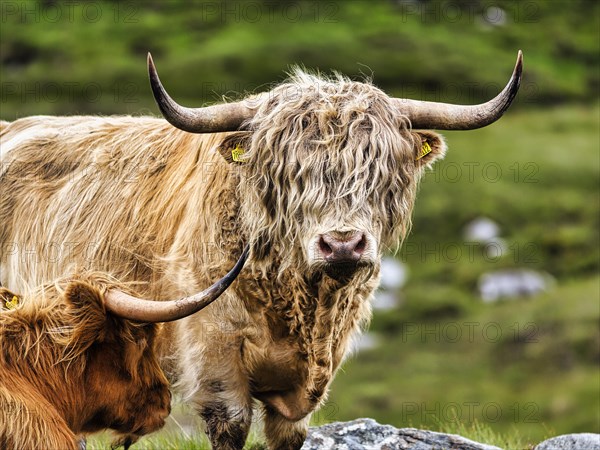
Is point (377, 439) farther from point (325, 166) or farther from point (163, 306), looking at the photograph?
point (163, 306)

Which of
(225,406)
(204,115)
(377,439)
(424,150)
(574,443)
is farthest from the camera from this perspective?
(377,439)

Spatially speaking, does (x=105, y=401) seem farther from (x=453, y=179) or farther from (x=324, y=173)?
(x=453, y=179)

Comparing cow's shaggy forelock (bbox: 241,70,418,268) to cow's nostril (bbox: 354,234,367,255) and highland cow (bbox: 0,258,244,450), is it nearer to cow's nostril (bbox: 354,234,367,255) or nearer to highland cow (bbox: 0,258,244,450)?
cow's nostril (bbox: 354,234,367,255)

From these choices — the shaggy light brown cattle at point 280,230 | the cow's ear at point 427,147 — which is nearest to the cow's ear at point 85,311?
the shaggy light brown cattle at point 280,230

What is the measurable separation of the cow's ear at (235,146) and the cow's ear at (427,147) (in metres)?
1.17

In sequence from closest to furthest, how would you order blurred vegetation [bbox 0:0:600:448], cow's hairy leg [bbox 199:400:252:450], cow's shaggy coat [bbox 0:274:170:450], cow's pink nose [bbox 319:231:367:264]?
cow's shaggy coat [bbox 0:274:170:450], cow's pink nose [bbox 319:231:367:264], cow's hairy leg [bbox 199:400:252:450], blurred vegetation [bbox 0:0:600:448]

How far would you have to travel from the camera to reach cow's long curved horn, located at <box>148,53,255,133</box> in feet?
22.6

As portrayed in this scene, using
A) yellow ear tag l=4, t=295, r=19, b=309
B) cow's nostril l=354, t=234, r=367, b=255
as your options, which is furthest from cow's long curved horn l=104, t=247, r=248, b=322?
cow's nostril l=354, t=234, r=367, b=255

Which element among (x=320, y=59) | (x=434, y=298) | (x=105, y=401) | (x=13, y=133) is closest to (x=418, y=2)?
(x=320, y=59)

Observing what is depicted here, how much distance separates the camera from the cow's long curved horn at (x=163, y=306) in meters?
5.66

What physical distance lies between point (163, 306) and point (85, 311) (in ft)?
1.53

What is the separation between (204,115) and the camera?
23.5 feet

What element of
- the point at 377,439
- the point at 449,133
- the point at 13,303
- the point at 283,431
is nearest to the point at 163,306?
the point at 13,303

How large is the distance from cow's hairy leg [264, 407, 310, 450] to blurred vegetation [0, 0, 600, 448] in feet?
3.20
